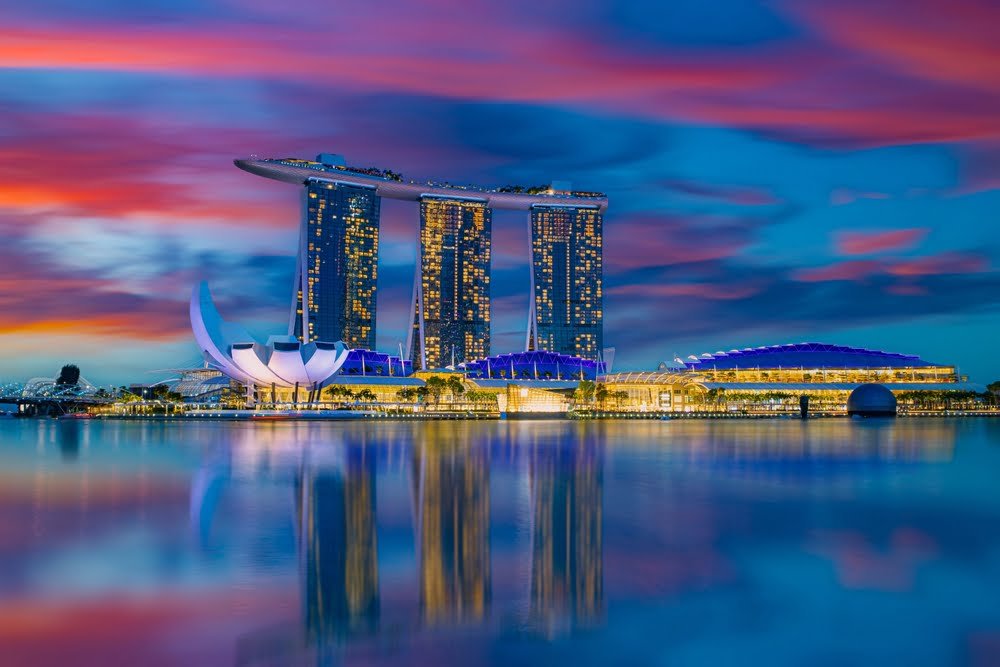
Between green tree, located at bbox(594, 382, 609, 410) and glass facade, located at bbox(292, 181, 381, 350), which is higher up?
glass facade, located at bbox(292, 181, 381, 350)

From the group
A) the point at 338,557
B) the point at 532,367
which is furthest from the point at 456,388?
the point at 338,557

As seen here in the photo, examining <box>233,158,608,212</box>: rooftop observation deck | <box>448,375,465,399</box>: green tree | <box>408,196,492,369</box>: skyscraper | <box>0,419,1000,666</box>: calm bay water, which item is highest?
<box>233,158,608,212</box>: rooftop observation deck

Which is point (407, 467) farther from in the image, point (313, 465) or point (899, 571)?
point (899, 571)

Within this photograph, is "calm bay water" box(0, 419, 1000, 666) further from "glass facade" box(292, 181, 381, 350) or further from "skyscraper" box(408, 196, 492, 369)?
"skyscraper" box(408, 196, 492, 369)

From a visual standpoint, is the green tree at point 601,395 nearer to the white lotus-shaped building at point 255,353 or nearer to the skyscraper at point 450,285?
the white lotus-shaped building at point 255,353

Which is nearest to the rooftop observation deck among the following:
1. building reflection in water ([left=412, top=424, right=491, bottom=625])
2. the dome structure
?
the dome structure

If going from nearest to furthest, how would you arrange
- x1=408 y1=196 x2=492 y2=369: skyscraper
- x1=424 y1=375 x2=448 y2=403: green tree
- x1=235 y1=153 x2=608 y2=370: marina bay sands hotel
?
x1=424 y1=375 x2=448 y2=403: green tree → x1=235 y1=153 x2=608 y2=370: marina bay sands hotel → x1=408 y1=196 x2=492 y2=369: skyscraper

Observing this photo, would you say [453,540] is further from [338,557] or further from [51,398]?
[51,398]
